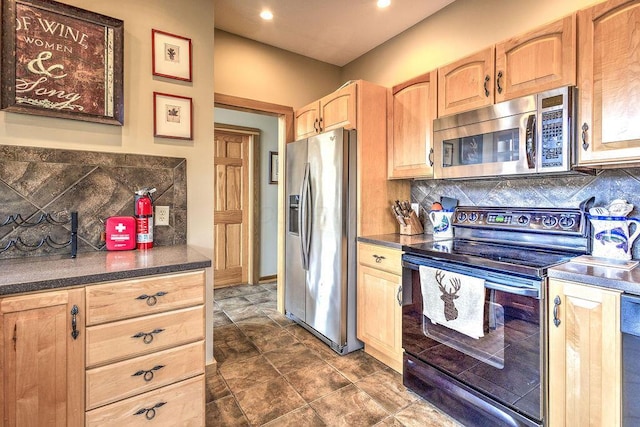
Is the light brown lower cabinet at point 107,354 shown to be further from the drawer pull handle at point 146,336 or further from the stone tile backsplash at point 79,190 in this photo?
the stone tile backsplash at point 79,190

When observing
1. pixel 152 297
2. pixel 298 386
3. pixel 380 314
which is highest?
pixel 152 297

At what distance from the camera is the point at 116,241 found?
1.79 m

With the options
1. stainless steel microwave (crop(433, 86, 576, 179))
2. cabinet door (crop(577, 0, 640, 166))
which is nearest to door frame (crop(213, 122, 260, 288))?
stainless steel microwave (crop(433, 86, 576, 179))

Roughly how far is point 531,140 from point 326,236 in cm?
152

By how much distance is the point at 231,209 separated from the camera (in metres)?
4.35

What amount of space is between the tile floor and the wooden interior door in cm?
150

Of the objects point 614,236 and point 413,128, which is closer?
point 614,236

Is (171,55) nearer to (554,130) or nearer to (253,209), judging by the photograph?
(554,130)

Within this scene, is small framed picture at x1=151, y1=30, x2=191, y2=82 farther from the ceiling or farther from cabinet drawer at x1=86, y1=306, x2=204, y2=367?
cabinet drawer at x1=86, y1=306, x2=204, y2=367

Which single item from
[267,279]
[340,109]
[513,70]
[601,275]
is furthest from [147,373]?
[267,279]

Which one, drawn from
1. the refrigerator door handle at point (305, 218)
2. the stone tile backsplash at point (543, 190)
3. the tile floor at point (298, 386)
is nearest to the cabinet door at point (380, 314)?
the tile floor at point (298, 386)

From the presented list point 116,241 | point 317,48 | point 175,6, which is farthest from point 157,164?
point 317,48

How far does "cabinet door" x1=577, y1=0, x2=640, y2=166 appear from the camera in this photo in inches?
54.0

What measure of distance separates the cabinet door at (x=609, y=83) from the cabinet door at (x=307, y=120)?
1.88 metres
